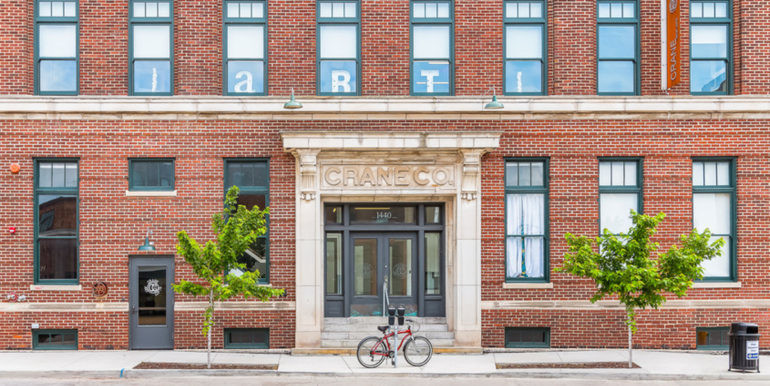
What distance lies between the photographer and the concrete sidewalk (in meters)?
14.5

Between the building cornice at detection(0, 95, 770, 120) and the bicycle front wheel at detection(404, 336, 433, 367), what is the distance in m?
4.92

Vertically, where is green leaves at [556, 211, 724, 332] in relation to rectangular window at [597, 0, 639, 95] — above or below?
below

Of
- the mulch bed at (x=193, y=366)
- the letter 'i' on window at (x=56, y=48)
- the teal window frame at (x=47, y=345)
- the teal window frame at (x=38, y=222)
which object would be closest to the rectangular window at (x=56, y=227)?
the teal window frame at (x=38, y=222)

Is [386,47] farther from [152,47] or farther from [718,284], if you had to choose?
[718,284]

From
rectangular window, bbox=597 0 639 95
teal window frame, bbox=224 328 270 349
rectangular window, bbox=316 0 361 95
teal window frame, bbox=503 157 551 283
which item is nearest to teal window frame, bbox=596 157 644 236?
teal window frame, bbox=503 157 551 283

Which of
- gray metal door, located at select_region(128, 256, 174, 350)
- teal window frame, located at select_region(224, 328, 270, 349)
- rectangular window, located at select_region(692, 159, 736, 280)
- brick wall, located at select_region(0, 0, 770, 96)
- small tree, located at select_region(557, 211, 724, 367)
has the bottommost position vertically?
teal window frame, located at select_region(224, 328, 270, 349)

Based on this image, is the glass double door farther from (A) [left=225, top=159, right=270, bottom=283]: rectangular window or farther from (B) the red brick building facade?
(A) [left=225, top=159, right=270, bottom=283]: rectangular window

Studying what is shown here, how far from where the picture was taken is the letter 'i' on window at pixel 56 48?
56.6ft

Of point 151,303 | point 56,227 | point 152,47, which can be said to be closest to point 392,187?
point 151,303

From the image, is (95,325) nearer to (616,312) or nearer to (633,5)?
(616,312)

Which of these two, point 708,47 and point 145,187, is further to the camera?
point 708,47

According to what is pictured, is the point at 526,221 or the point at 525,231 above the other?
the point at 526,221

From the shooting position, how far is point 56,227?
1719cm

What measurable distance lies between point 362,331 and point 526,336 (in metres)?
3.57
